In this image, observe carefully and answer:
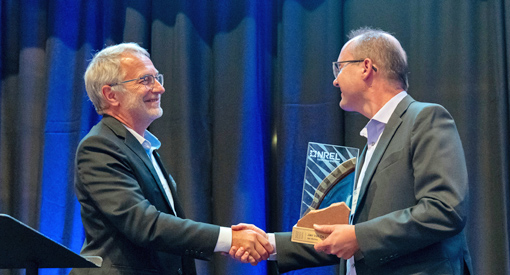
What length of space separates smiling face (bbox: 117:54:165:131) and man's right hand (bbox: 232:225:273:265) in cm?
74

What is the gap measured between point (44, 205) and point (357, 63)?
2461 mm

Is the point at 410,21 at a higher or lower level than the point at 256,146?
higher

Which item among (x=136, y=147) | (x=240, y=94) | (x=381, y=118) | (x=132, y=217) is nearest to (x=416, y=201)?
(x=381, y=118)

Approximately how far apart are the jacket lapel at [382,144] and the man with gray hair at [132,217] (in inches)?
26.1

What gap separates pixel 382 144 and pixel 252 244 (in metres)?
0.80

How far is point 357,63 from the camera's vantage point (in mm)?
2488

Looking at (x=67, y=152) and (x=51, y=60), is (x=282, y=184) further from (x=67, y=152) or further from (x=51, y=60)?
(x=51, y=60)

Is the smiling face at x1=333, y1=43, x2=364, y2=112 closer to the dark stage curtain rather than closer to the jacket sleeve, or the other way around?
the jacket sleeve

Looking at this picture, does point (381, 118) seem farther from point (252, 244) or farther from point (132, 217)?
point (132, 217)

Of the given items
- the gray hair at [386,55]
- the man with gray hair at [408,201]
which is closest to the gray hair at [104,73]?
the gray hair at [386,55]

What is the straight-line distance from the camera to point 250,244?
2.53 meters

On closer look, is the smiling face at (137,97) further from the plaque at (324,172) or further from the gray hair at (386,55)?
the gray hair at (386,55)

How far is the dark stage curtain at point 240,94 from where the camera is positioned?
10.8 feet

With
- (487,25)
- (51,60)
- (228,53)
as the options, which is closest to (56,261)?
(228,53)
